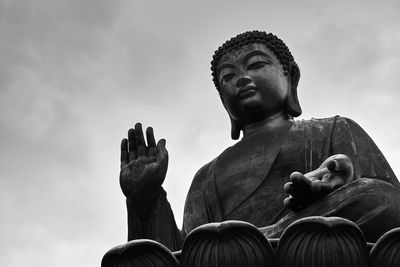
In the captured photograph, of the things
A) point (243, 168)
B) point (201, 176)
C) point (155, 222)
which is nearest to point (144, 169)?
point (155, 222)

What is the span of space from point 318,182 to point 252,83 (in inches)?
76.0


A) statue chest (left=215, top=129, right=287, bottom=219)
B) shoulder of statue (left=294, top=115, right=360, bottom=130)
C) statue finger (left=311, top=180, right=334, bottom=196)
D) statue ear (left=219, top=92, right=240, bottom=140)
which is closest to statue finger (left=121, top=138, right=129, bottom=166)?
statue chest (left=215, top=129, right=287, bottom=219)

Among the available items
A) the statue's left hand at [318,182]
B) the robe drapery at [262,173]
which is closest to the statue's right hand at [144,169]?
the robe drapery at [262,173]

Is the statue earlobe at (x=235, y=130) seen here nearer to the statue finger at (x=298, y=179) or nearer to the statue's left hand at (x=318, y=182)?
the statue's left hand at (x=318, y=182)

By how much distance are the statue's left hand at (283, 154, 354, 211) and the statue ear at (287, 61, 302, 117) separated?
172 cm

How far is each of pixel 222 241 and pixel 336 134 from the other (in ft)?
8.26

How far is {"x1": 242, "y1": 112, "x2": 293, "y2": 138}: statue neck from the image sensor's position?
963 cm

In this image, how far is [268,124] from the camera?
31.8 feet

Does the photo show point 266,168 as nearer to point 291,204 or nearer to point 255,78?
point 255,78

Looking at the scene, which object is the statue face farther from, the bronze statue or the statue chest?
the statue chest

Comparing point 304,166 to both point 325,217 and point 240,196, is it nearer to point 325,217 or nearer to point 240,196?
point 240,196

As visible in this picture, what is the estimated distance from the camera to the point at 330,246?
688cm

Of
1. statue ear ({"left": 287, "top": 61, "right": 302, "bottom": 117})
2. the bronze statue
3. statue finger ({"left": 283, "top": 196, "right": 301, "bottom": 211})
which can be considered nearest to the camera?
the bronze statue

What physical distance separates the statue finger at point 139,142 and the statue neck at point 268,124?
4.11ft
